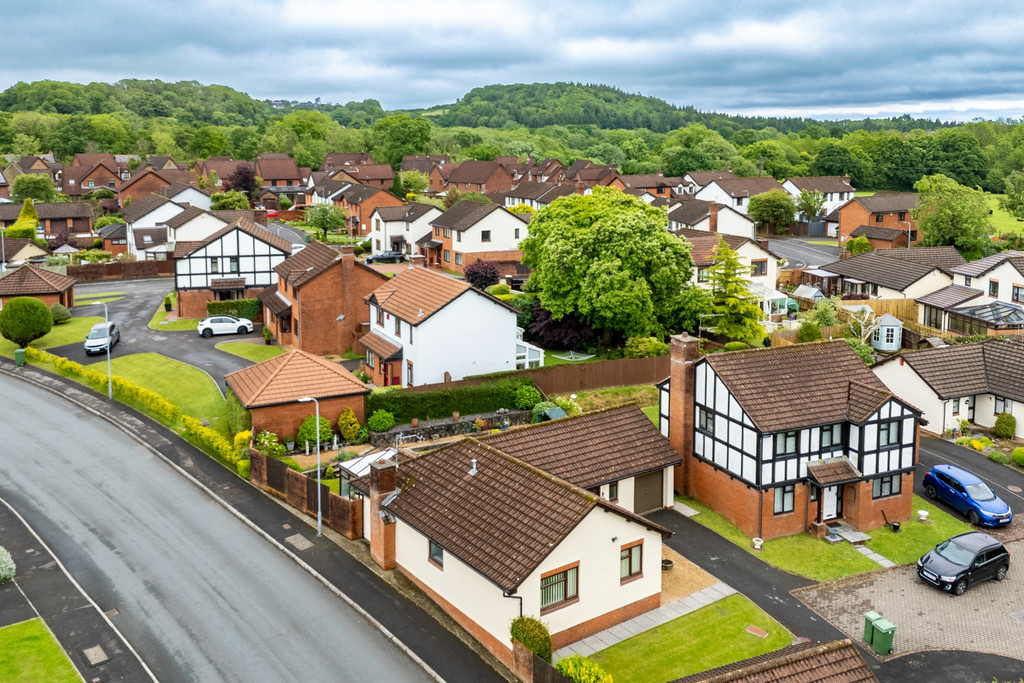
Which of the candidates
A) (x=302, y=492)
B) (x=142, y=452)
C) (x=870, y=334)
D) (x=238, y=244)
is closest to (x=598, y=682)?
(x=302, y=492)

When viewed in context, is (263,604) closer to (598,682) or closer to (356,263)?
(598,682)

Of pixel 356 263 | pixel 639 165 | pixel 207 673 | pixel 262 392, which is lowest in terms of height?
pixel 207 673

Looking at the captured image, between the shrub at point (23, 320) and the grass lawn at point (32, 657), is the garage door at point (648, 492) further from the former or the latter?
the shrub at point (23, 320)

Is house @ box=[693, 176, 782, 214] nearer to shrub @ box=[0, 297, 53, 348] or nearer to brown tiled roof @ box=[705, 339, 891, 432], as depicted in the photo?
brown tiled roof @ box=[705, 339, 891, 432]

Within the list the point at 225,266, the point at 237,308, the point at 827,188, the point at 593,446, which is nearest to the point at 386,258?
the point at 225,266

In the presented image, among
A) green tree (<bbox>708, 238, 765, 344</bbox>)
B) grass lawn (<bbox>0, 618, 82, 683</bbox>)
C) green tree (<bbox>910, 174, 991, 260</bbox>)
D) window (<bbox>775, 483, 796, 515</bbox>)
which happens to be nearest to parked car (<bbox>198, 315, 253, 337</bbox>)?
green tree (<bbox>708, 238, 765, 344</bbox>)

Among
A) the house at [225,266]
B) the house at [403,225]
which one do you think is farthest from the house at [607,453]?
the house at [403,225]
